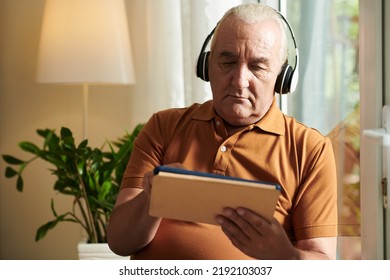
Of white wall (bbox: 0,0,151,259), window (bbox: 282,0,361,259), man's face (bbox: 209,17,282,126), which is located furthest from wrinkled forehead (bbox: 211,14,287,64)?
white wall (bbox: 0,0,151,259)

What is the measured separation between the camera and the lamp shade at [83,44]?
9.84 feet

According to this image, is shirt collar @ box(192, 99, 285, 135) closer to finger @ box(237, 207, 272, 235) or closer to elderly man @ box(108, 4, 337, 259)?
elderly man @ box(108, 4, 337, 259)

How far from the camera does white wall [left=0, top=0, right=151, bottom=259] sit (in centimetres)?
346

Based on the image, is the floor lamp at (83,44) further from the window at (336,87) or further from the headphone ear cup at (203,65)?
the headphone ear cup at (203,65)

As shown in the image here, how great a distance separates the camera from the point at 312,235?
1501 mm

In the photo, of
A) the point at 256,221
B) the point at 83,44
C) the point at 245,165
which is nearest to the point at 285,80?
the point at 245,165

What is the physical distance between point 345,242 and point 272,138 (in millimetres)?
553

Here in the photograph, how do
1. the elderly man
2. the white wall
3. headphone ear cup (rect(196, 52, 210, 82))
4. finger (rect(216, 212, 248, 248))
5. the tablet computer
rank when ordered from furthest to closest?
the white wall < headphone ear cup (rect(196, 52, 210, 82)) < the elderly man < finger (rect(216, 212, 248, 248)) < the tablet computer

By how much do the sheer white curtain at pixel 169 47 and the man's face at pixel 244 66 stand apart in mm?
769

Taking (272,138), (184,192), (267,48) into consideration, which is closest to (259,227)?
(184,192)

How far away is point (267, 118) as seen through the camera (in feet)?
5.22

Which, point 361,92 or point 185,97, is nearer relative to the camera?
point 361,92

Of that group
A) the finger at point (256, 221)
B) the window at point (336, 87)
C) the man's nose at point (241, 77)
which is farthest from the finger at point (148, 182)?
the window at point (336, 87)
